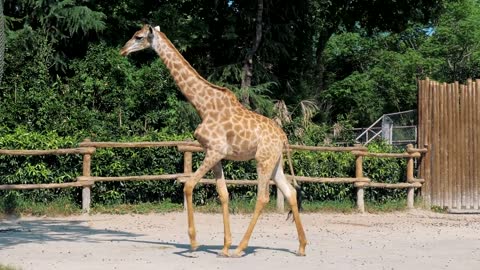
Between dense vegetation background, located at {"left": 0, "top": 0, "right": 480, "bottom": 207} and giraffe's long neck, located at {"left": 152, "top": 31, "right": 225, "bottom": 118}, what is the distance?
514 centimetres

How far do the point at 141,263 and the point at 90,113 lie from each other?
28.4 ft

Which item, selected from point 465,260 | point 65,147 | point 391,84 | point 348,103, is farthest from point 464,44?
point 465,260

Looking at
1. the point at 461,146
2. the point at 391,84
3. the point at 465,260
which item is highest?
the point at 391,84

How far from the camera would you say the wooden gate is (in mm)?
16234

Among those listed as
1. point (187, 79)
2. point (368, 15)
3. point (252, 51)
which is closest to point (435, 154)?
point (252, 51)

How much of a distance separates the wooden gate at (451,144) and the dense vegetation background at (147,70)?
1898 millimetres

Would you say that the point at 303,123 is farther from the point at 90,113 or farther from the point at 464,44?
the point at 464,44

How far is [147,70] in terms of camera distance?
19.2m

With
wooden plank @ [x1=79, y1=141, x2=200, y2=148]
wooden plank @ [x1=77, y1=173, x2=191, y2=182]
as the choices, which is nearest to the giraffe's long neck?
wooden plank @ [x1=79, y1=141, x2=200, y2=148]

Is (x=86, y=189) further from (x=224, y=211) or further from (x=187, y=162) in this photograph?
(x=224, y=211)

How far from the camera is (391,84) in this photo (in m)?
34.2

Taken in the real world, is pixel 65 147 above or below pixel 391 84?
below

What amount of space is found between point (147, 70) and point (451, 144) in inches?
298

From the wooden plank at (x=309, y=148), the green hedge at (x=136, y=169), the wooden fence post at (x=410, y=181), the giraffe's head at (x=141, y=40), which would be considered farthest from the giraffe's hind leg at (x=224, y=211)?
the wooden fence post at (x=410, y=181)
